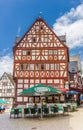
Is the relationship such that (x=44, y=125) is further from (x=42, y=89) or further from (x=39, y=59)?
(x=39, y=59)

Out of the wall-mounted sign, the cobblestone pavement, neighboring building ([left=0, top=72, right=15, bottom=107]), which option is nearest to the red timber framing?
the wall-mounted sign

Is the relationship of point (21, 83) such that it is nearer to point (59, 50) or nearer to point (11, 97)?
point (59, 50)

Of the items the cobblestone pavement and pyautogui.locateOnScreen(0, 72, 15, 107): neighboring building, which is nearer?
the cobblestone pavement

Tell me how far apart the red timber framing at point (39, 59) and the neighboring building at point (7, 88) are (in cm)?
2506

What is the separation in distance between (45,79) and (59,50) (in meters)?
5.86

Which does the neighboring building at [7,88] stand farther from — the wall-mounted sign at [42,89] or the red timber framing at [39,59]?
the wall-mounted sign at [42,89]

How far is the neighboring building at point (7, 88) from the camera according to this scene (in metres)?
65.2

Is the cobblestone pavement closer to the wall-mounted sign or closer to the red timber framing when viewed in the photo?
the wall-mounted sign

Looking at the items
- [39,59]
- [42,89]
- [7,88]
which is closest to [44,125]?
[42,89]

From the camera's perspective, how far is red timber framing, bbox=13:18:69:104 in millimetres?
40438

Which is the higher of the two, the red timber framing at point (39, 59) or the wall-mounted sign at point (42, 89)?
the red timber framing at point (39, 59)

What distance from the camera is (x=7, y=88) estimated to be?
65.8 m

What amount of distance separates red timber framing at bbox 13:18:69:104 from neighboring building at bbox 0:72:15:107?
25.1 meters

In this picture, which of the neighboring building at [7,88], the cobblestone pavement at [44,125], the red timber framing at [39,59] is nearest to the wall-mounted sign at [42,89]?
the cobblestone pavement at [44,125]
